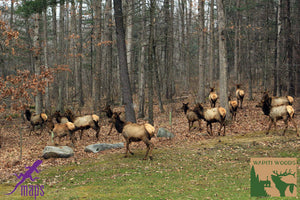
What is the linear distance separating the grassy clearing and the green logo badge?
0.26 metres

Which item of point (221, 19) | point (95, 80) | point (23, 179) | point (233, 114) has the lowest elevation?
point (23, 179)

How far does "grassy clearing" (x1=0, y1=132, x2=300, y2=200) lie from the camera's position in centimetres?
757

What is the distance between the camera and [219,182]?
8.16 meters

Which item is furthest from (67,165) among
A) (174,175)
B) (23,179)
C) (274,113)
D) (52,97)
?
(52,97)

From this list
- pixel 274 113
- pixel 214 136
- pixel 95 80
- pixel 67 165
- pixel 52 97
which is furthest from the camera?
pixel 52 97

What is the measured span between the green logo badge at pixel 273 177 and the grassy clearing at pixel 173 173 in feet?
0.84

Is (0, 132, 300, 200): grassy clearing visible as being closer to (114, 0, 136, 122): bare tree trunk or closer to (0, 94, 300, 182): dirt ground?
(0, 94, 300, 182): dirt ground

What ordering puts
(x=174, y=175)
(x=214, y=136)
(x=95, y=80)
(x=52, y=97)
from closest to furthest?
1. (x=174, y=175)
2. (x=214, y=136)
3. (x=95, y=80)
4. (x=52, y=97)

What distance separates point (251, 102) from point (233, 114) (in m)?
6.47

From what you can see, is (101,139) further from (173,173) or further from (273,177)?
(273,177)

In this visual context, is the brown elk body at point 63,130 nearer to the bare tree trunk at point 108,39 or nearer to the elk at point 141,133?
the elk at point 141,133

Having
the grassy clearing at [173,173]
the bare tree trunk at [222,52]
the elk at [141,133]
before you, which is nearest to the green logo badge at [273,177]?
the grassy clearing at [173,173]

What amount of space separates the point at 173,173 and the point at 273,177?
123 inches

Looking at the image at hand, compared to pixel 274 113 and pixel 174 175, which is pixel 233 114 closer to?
pixel 274 113
